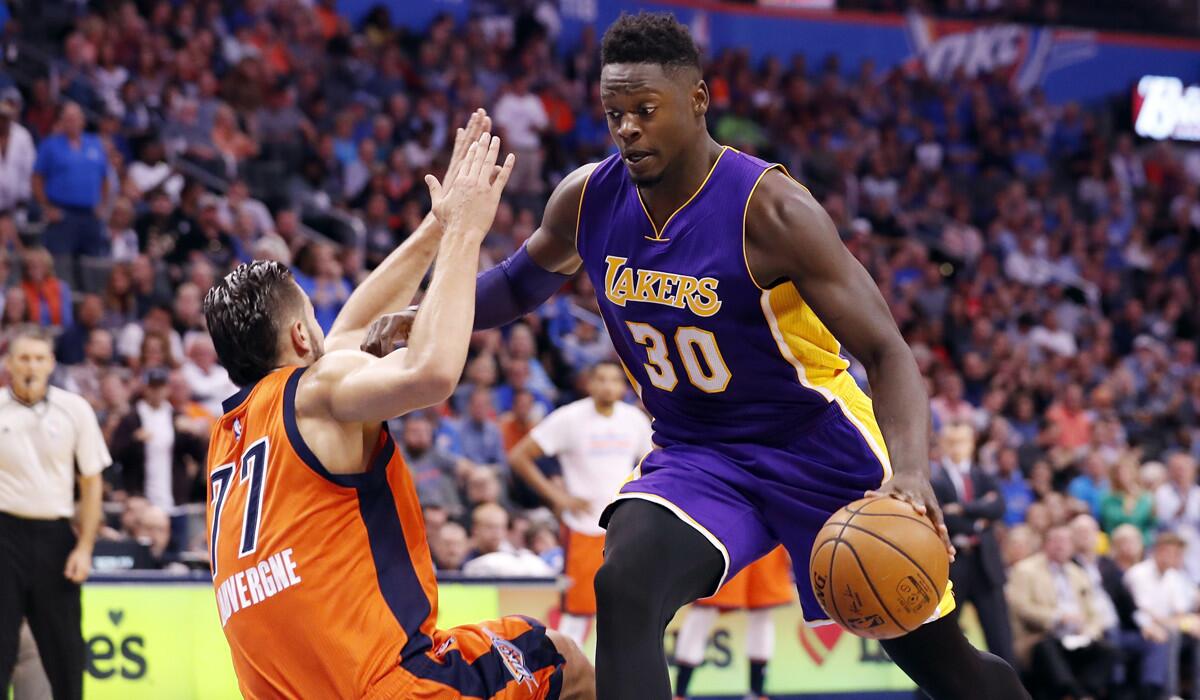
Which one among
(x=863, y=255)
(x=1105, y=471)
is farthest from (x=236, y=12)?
(x=1105, y=471)

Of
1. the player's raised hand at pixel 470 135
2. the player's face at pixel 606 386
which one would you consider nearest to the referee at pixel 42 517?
the player's face at pixel 606 386

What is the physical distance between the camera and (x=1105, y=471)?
13.2m

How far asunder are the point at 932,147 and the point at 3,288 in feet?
40.2

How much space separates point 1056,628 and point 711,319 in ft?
23.2

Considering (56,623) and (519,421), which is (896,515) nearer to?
(56,623)

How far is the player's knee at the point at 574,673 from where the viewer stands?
3.95m

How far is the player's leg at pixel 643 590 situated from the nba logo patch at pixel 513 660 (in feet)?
0.59

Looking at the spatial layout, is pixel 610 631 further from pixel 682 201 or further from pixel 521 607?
pixel 521 607

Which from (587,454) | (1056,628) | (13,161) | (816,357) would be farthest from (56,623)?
(1056,628)

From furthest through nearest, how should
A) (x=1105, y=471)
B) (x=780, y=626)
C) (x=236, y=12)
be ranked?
1. (x=236, y=12)
2. (x=1105, y=471)
3. (x=780, y=626)

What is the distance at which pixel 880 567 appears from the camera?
3629 millimetres

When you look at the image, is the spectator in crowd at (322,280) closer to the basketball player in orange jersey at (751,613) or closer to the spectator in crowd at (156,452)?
the spectator in crowd at (156,452)

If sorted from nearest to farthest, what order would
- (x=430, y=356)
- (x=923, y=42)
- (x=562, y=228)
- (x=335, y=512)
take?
(x=430, y=356) → (x=335, y=512) → (x=562, y=228) → (x=923, y=42)

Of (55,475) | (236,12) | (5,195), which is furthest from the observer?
(236,12)
